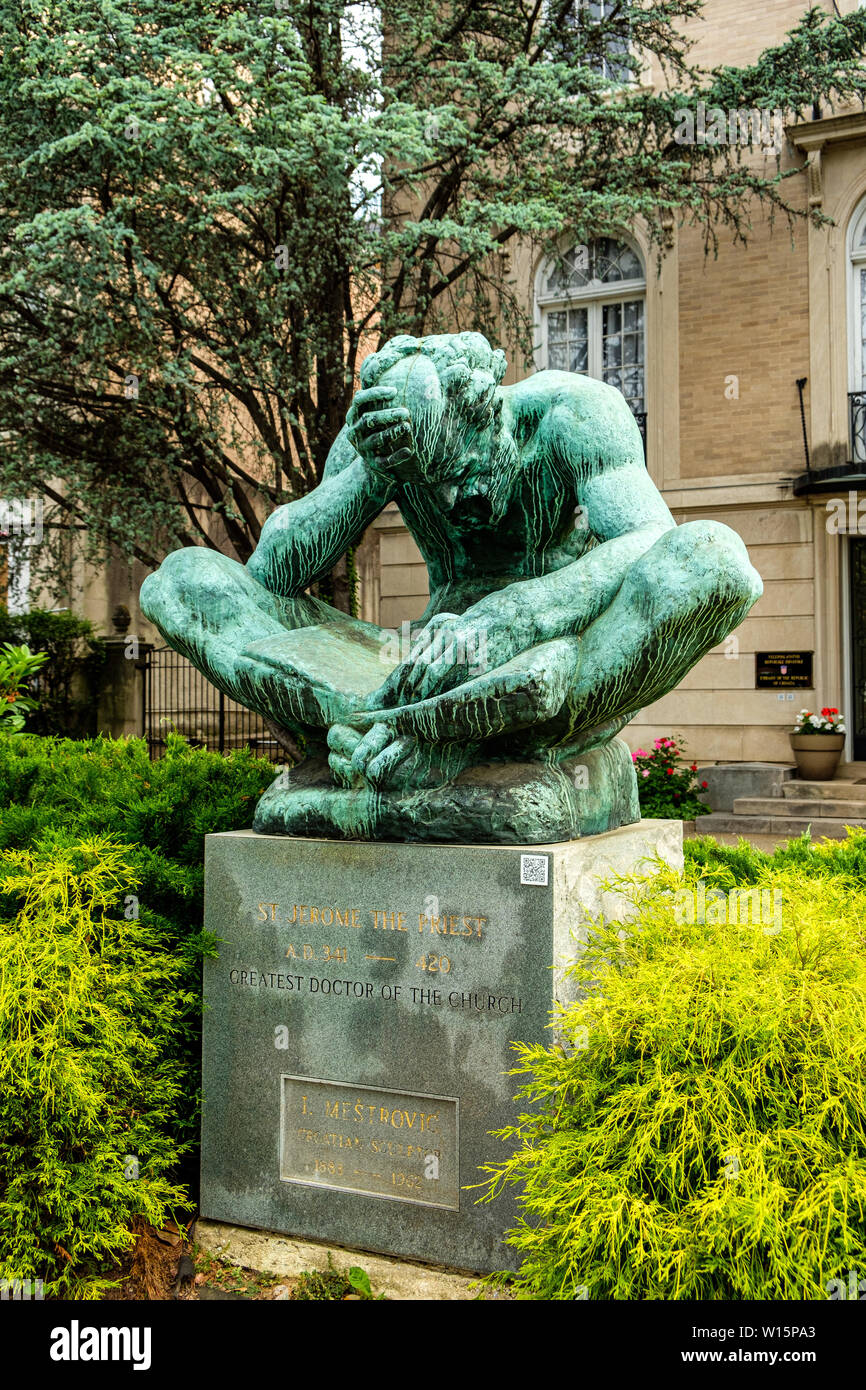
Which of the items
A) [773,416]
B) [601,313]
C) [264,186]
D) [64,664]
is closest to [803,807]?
[773,416]

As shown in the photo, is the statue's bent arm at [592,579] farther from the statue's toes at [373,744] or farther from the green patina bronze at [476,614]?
the statue's toes at [373,744]

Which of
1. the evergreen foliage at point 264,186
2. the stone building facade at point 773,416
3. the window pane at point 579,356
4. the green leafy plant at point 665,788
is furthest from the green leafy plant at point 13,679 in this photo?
the window pane at point 579,356

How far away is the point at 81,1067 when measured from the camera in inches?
129

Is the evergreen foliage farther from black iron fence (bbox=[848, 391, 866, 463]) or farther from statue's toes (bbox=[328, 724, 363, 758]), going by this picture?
statue's toes (bbox=[328, 724, 363, 758])

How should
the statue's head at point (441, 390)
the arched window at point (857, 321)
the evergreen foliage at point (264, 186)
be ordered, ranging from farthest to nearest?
the arched window at point (857, 321) → the evergreen foliage at point (264, 186) → the statue's head at point (441, 390)

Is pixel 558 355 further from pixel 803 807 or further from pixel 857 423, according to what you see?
pixel 803 807

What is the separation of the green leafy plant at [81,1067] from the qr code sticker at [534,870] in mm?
1238

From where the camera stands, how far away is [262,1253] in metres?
3.51

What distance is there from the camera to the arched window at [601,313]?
57.9 ft

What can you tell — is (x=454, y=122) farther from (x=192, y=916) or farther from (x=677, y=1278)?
(x=677, y=1278)

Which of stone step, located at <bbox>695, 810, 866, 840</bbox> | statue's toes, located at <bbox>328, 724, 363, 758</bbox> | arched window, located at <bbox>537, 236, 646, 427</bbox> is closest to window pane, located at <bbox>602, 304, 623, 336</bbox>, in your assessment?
arched window, located at <bbox>537, 236, 646, 427</bbox>

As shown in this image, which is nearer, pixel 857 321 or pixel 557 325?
pixel 857 321

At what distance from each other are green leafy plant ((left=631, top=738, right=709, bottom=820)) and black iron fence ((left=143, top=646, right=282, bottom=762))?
7.23 metres

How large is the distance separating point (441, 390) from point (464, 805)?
1166mm
